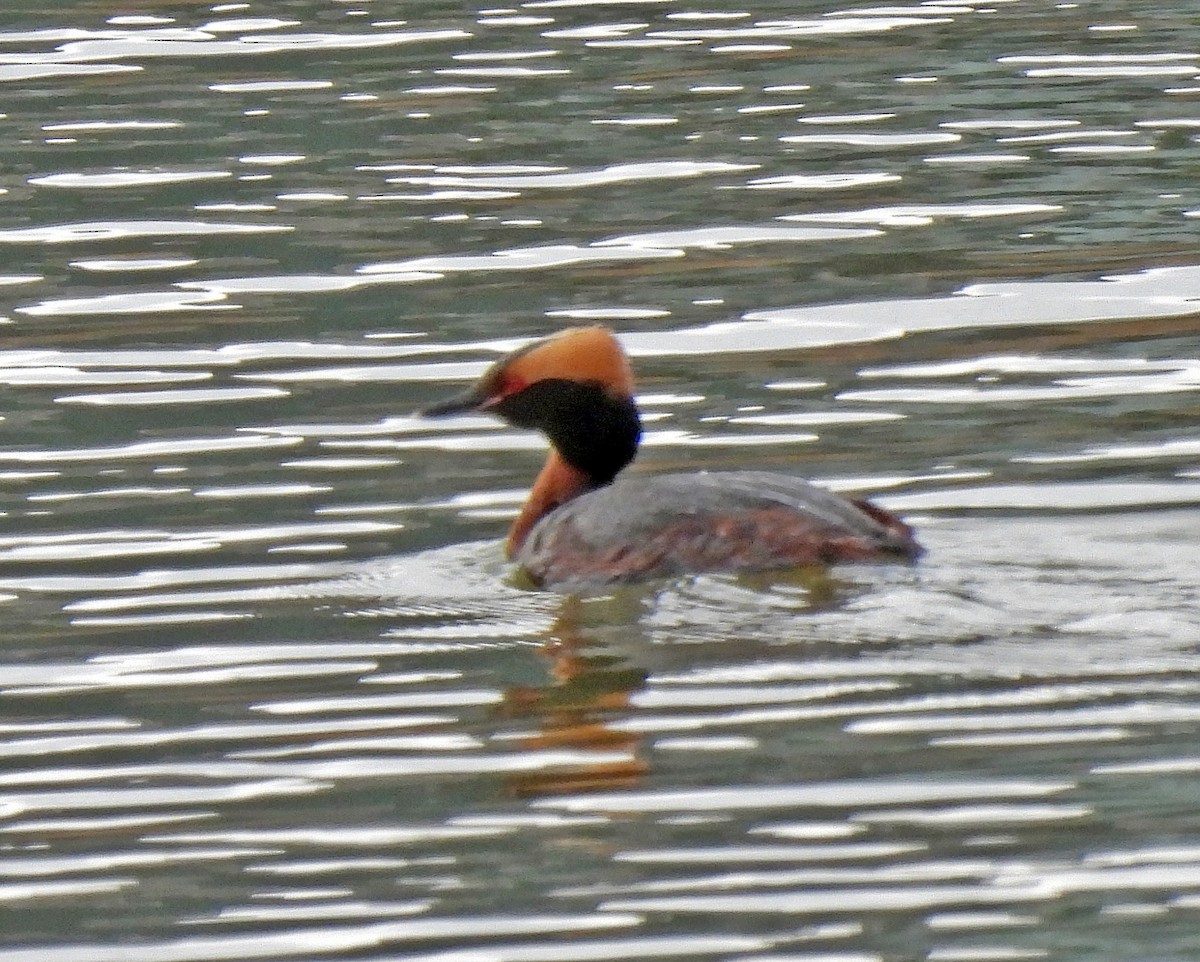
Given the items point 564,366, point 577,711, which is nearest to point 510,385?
point 564,366

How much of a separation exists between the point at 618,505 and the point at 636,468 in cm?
161

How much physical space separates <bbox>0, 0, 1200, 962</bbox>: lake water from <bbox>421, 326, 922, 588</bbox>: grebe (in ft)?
0.43

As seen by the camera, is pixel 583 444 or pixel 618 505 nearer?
pixel 618 505

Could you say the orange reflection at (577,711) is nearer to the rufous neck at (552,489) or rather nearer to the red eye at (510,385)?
the rufous neck at (552,489)

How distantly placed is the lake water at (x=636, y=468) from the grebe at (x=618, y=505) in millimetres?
130

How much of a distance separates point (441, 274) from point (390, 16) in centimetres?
788

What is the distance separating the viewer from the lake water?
22.3ft

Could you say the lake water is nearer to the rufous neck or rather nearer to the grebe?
the grebe

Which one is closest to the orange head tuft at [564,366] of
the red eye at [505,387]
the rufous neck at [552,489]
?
the red eye at [505,387]

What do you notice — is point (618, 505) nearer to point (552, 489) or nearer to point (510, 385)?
point (552, 489)

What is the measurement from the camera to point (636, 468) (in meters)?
11.7

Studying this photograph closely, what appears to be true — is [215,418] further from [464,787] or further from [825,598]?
[464,787]

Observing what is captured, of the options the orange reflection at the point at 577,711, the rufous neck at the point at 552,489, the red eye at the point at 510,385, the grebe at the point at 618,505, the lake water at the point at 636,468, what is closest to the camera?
the lake water at the point at 636,468

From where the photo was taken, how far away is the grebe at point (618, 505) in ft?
31.8
